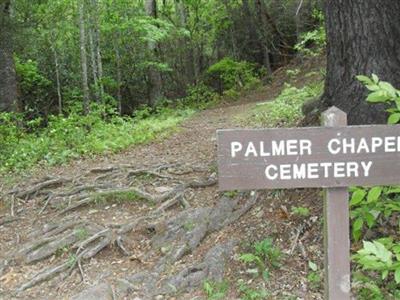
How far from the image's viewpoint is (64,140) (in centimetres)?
988

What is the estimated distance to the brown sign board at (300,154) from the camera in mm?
2598

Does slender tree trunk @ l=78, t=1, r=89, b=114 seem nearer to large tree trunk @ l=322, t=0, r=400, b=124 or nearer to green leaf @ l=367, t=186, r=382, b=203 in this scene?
large tree trunk @ l=322, t=0, r=400, b=124

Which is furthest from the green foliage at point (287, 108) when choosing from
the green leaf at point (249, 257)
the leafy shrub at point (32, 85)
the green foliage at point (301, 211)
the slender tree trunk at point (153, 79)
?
the leafy shrub at point (32, 85)

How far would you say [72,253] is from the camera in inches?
218

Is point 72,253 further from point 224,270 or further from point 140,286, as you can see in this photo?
point 224,270

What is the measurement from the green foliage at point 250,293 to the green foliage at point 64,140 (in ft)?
17.9

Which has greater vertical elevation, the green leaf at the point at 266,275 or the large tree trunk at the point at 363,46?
the large tree trunk at the point at 363,46

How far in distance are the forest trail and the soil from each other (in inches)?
0.5

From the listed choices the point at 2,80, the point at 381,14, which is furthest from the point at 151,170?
the point at 2,80

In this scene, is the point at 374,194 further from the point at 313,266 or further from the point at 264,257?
the point at 264,257

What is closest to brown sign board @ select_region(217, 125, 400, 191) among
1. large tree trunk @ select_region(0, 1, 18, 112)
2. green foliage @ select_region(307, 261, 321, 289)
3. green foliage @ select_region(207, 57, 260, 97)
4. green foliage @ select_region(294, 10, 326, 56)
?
green foliage @ select_region(307, 261, 321, 289)

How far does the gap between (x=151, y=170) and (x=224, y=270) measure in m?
3.16

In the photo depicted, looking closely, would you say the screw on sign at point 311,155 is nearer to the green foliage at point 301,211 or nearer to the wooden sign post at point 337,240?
the wooden sign post at point 337,240

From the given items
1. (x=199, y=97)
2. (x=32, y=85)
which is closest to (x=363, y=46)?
(x=32, y=85)
